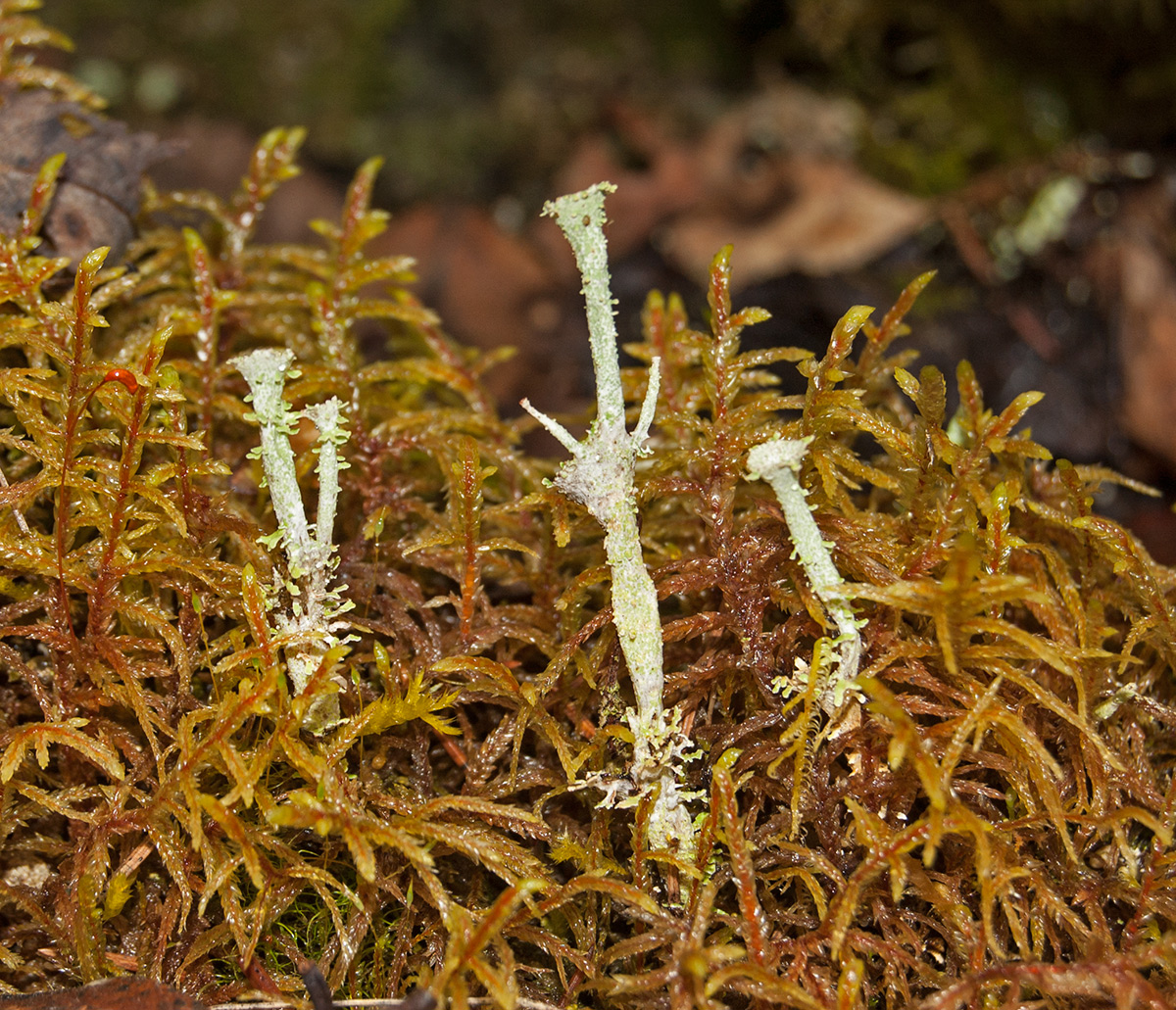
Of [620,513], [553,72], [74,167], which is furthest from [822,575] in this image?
[553,72]

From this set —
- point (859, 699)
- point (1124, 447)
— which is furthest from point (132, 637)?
point (1124, 447)

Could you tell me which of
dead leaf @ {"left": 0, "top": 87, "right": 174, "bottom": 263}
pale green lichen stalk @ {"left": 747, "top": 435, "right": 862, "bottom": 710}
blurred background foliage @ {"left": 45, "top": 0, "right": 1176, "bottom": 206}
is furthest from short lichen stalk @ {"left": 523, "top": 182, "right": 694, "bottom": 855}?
blurred background foliage @ {"left": 45, "top": 0, "right": 1176, "bottom": 206}

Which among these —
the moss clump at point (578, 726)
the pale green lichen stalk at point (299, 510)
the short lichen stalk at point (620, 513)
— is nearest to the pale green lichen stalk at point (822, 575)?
the moss clump at point (578, 726)

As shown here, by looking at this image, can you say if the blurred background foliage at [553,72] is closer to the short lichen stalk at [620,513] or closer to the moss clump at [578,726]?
the moss clump at [578,726]

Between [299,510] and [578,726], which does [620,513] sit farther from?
[299,510]

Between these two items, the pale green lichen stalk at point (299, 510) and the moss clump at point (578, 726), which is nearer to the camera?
the moss clump at point (578, 726)
